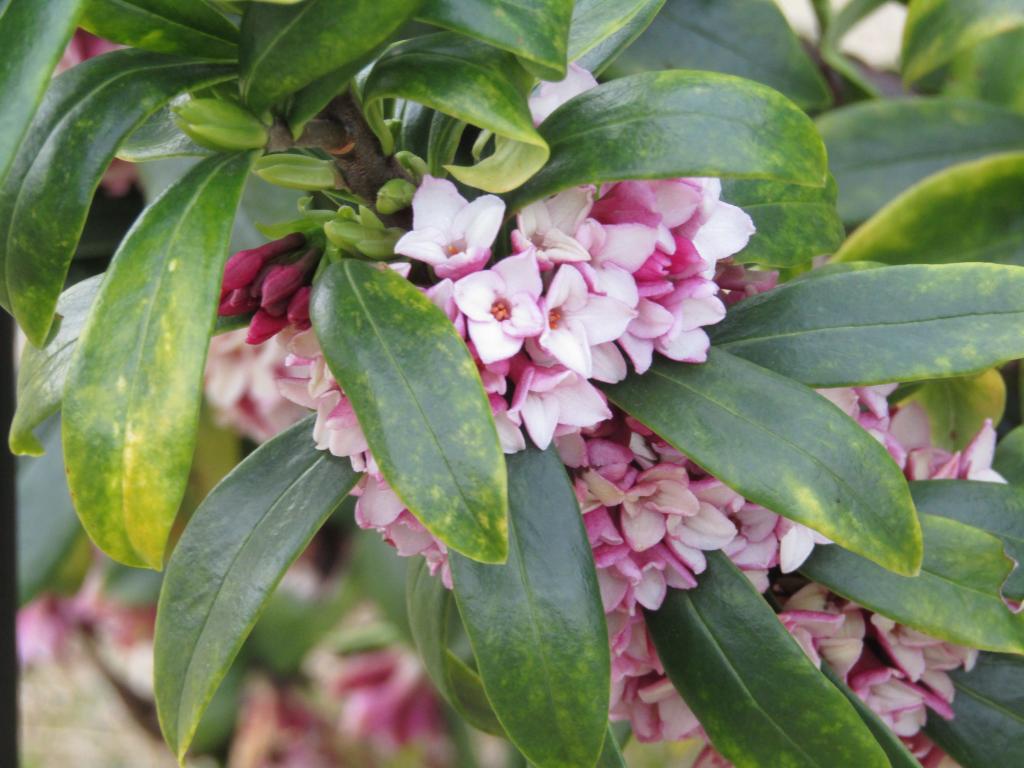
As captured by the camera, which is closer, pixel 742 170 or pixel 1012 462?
pixel 742 170

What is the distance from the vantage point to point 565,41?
47 cm

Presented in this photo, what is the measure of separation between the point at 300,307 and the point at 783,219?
0.85 ft

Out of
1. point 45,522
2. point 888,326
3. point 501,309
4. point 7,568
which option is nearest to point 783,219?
point 888,326

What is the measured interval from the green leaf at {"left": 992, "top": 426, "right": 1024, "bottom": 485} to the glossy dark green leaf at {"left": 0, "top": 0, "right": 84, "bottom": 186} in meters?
0.63

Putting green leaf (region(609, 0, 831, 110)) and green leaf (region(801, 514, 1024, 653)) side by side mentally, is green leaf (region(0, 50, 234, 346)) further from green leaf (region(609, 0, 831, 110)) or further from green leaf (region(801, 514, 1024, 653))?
green leaf (region(609, 0, 831, 110))

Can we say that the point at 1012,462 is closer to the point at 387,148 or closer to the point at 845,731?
the point at 845,731

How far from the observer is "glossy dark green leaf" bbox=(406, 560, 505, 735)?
0.71 meters

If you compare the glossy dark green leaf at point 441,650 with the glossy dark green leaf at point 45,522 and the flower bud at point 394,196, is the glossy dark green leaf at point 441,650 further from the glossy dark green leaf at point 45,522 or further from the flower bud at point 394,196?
the glossy dark green leaf at point 45,522

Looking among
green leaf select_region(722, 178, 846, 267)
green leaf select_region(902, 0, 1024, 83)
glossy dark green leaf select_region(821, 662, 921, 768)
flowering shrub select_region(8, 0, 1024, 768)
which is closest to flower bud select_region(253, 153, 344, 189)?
flowering shrub select_region(8, 0, 1024, 768)

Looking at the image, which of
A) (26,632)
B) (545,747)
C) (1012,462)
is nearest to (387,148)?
(545,747)

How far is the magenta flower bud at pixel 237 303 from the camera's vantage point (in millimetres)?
568

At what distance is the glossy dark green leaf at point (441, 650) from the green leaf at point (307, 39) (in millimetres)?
320

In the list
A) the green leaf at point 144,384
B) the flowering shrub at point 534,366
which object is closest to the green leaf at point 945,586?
the flowering shrub at point 534,366

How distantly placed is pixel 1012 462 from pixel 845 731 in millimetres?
302
